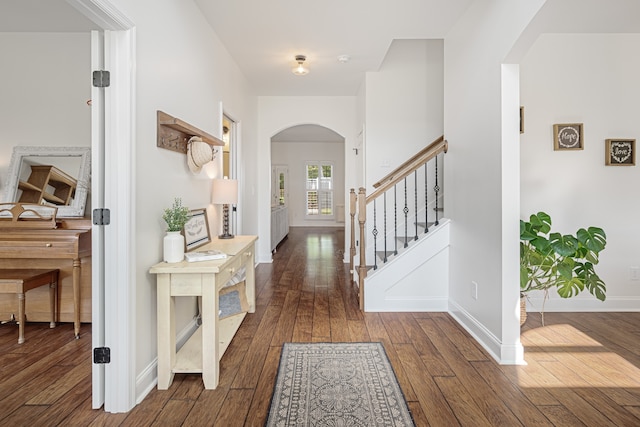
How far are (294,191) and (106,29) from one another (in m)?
10.8

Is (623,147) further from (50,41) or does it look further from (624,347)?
(50,41)

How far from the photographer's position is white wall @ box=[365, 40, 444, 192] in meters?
4.99

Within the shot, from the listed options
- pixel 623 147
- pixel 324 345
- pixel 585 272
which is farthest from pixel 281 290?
pixel 623 147

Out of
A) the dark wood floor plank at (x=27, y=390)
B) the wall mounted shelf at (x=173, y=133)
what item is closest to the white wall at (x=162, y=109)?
the wall mounted shelf at (x=173, y=133)

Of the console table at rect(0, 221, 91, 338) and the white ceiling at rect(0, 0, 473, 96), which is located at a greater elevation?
the white ceiling at rect(0, 0, 473, 96)

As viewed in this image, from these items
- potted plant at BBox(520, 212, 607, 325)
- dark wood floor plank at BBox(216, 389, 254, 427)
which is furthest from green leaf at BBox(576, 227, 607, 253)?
dark wood floor plank at BBox(216, 389, 254, 427)

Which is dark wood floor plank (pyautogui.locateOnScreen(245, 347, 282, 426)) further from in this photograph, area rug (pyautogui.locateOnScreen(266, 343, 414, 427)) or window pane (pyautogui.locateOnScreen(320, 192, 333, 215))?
window pane (pyautogui.locateOnScreen(320, 192, 333, 215))

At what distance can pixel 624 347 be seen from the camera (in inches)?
110

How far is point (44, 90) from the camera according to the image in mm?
3443

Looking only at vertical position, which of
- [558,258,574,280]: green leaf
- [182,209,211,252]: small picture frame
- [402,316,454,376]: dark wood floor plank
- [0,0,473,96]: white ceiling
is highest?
[0,0,473,96]: white ceiling

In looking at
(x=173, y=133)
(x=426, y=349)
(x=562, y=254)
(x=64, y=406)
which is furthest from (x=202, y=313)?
(x=562, y=254)

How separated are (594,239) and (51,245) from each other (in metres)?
4.20

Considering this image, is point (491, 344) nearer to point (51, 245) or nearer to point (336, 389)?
point (336, 389)

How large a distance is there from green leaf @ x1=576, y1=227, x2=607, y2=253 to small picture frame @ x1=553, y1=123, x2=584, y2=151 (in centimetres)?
98
